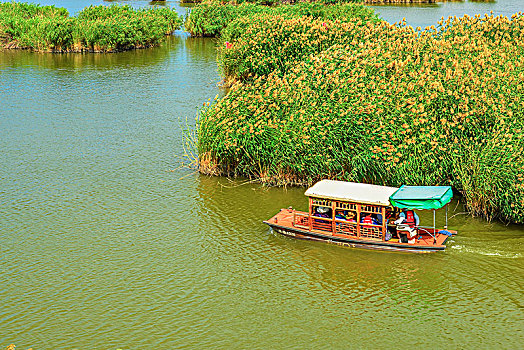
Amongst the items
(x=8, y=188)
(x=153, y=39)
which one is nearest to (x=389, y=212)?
(x=8, y=188)

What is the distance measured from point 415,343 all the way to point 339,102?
387 inches

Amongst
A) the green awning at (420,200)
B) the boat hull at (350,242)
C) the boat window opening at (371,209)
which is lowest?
the boat hull at (350,242)

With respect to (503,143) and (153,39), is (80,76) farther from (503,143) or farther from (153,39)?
(503,143)

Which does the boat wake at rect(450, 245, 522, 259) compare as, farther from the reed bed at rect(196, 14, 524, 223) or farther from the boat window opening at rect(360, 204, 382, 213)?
the boat window opening at rect(360, 204, 382, 213)

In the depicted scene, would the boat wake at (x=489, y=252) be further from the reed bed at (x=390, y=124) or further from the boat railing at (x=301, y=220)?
the boat railing at (x=301, y=220)

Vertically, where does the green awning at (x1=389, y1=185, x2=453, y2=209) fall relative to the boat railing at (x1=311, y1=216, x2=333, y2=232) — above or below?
above

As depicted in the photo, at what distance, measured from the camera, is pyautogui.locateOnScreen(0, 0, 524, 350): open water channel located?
13.6 metres

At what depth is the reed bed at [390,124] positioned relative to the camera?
61.2 feet

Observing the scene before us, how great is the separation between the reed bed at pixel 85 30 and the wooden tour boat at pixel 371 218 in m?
36.7

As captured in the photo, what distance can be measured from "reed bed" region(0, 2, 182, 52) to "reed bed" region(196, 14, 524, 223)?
29.6 metres

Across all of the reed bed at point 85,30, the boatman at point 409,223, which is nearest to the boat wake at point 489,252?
the boatman at point 409,223

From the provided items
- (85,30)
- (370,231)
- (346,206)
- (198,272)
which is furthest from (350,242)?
(85,30)

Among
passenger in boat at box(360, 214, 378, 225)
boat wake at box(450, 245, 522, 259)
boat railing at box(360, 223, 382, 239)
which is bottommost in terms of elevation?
boat wake at box(450, 245, 522, 259)

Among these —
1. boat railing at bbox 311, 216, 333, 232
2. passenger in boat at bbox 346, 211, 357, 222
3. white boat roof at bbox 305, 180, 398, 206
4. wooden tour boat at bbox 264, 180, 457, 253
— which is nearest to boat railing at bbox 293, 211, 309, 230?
wooden tour boat at bbox 264, 180, 457, 253
